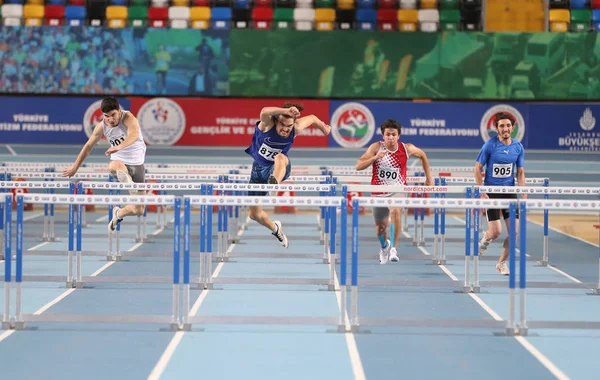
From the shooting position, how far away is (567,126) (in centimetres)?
1947

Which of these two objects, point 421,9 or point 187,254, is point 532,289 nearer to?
point 187,254

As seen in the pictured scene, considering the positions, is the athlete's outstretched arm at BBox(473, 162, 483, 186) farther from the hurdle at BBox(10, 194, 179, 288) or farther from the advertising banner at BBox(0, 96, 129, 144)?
the advertising banner at BBox(0, 96, 129, 144)

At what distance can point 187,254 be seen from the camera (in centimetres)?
748

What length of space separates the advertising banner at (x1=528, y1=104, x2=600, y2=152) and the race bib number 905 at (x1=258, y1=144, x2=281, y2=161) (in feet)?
35.0

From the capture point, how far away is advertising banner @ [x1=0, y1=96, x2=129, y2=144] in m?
19.5

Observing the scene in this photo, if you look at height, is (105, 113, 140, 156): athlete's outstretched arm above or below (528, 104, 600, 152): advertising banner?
below

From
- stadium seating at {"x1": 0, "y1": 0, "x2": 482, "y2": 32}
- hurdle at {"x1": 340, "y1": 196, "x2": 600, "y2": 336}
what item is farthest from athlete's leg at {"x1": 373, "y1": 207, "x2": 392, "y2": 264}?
stadium seating at {"x1": 0, "y1": 0, "x2": 482, "y2": 32}

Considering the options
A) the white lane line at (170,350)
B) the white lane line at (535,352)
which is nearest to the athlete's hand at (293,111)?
the white lane line at (170,350)

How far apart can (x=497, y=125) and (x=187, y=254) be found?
423 cm

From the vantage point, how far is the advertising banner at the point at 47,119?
1945 centimetres

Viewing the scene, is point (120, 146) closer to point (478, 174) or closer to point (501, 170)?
point (478, 174)

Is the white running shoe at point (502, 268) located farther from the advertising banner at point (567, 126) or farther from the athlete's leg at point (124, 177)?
the advertising banner at point (567, 126)

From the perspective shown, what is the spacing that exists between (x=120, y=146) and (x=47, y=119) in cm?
988

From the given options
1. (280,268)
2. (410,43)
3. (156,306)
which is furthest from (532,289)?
(410,43)
